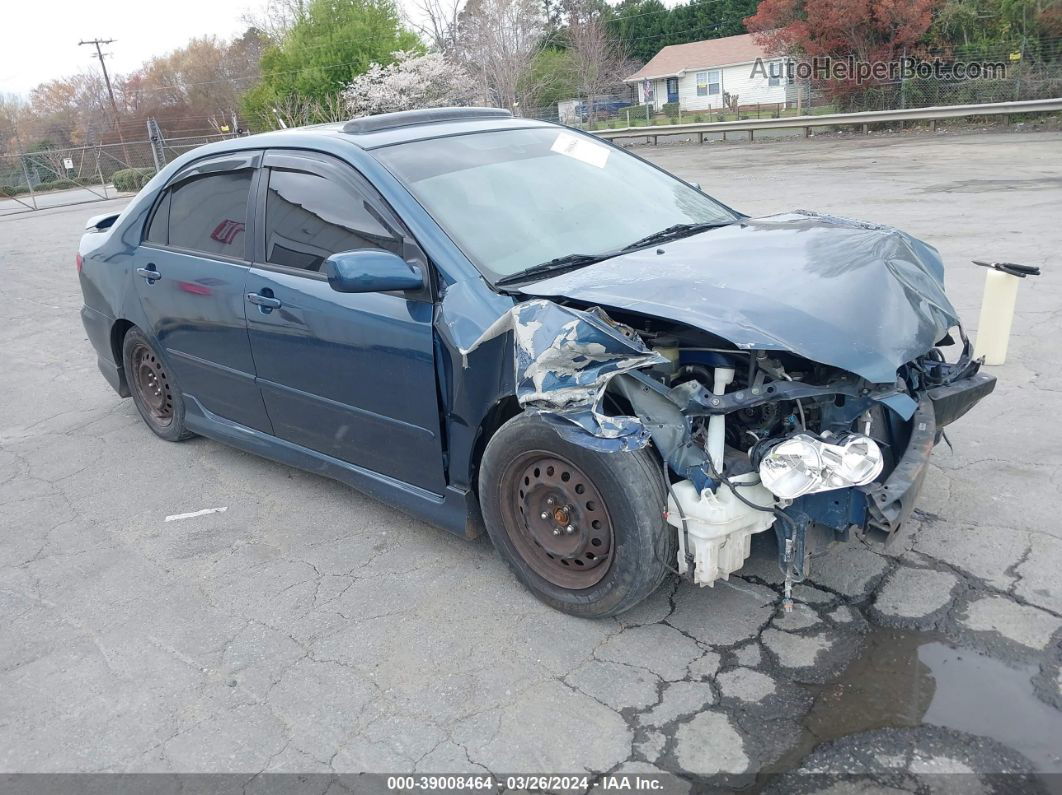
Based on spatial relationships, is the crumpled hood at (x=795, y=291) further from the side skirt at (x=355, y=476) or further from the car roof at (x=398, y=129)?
the car roof at (x=398, y=129)

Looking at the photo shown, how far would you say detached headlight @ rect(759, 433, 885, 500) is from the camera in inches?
105

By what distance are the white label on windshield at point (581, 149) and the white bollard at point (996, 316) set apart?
244cm

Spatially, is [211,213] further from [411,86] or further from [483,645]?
[411,86]

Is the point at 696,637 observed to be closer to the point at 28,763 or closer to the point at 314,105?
the point at 28,763

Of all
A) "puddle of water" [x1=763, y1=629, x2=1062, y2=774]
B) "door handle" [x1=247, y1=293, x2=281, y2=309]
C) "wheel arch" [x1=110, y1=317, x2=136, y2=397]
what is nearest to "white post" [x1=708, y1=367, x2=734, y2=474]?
"puddle of water" [x1=763, y1=629, x2=1062, y2=774]

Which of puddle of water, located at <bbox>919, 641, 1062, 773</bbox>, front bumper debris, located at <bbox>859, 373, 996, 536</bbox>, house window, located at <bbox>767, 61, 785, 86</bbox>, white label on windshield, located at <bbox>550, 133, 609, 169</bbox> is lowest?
puddle of water, located at <bbox>919, 641, 1062, 773</bbox>

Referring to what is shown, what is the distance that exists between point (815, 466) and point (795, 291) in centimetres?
63

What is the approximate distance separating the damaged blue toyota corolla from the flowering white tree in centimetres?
3341

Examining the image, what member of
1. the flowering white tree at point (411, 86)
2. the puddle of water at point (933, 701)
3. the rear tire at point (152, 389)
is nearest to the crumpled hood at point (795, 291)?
the puddle of water at point (933, 701)

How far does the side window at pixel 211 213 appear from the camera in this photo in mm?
4176

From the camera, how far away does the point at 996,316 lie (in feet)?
17.0

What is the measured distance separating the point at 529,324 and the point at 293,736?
1.53 m

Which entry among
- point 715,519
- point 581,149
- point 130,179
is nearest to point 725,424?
point 715,519

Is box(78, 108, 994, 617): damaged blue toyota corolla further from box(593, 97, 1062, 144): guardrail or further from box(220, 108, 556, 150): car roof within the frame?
box(593, 97, 1062, 144): guardrail
